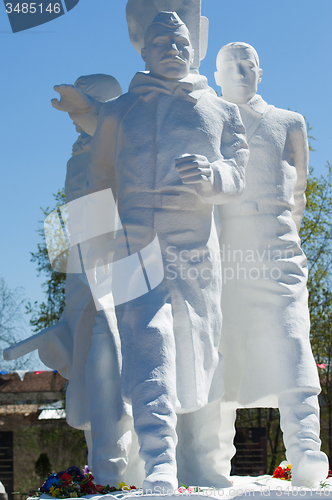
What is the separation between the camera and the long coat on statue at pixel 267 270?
442cm

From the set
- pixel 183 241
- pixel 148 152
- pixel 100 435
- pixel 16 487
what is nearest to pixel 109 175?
pixel 148 152

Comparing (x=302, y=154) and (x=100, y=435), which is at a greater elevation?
(x=302, y=154)

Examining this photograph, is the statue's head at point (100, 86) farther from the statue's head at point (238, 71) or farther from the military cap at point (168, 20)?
the military cap at point (168, 20)

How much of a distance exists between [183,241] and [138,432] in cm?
113

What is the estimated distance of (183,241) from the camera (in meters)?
4.16

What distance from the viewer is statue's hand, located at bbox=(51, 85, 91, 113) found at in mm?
4664

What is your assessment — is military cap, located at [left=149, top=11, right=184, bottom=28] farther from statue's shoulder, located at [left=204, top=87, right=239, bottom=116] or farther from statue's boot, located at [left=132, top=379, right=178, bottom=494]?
statue's boot, located at [left=132, top=379, right=178, bottom=494]

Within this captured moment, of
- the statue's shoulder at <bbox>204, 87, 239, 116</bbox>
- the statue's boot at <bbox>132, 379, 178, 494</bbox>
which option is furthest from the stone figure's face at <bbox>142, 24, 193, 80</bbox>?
the statue's boot at <bbox>132, 379, 178, 494</bbox>

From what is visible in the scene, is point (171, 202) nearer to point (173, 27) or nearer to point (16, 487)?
point (173, 27)

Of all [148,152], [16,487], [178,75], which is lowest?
[16,487]

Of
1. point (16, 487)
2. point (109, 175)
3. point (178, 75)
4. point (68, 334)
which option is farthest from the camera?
point (16, 487)

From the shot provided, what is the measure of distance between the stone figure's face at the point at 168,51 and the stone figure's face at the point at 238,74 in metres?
0.56

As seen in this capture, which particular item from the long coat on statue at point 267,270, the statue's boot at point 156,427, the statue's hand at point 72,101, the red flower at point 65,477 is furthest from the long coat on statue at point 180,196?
the red flower at point 65,477

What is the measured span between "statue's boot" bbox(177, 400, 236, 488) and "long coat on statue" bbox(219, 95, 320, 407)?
0.27 meters
